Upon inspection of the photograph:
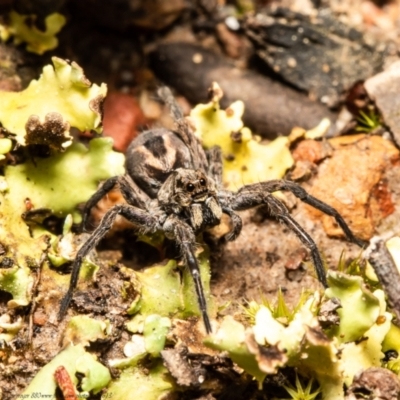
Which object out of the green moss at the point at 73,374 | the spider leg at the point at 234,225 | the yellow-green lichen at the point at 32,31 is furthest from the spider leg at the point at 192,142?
the green moss at the point at 73,374

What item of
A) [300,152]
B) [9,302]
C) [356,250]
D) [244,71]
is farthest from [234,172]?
[9,302]

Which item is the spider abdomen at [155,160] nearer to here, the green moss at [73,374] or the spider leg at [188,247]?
the spider leg at [188,247]

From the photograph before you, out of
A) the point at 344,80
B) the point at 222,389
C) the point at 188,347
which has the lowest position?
the point at 222,389

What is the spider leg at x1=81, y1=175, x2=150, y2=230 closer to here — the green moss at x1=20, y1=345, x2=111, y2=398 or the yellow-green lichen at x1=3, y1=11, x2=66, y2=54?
the green moss at x1=20, y1=345, x2=111, y2=398

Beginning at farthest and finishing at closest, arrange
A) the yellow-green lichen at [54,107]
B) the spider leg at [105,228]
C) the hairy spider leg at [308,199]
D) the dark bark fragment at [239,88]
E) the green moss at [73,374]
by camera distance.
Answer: the dark bark fragment at [239,88] → the hairy spider leg at [308,199] → the yellow-green lichen at [54,107] → the spider leg at [105,228] → the green moss at [73,374]

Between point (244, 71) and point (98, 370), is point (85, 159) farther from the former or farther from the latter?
point (244, 71)

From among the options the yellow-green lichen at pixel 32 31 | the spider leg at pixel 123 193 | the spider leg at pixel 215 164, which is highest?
the yellow-green lichen at pixel 32 31

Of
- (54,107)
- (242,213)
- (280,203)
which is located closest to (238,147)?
Result: (242,213)
